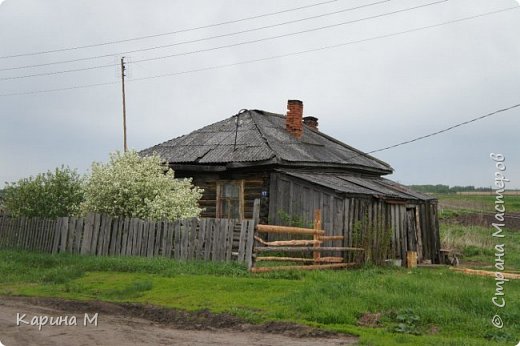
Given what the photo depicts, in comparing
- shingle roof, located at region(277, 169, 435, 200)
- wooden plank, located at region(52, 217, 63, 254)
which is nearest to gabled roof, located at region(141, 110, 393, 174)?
shingle roof, located at region(277, 169, 435, 200)

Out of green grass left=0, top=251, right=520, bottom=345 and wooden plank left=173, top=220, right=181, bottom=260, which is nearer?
green grass left=0, top=251, right=520, bottom=345

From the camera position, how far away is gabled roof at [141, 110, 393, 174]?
19.6 meters

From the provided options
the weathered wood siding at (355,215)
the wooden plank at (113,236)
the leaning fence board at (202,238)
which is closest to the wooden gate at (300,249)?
the weathered wood siding at (355,215)

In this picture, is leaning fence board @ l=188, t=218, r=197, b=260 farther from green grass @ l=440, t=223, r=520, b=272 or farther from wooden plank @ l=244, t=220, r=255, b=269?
green grass @ l=440, t=223, r=520, b=272

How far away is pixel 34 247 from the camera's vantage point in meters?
18.0

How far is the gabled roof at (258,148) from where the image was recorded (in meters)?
19.6

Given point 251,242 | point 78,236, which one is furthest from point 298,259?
point 78,236

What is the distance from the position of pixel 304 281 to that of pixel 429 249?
10568 millimetres

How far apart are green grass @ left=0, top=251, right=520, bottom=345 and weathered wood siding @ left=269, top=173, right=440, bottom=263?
3253 mm

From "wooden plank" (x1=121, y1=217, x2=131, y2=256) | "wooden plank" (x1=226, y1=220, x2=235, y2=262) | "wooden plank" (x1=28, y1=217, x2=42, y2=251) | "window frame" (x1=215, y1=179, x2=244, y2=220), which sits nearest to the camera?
"wooden plank" (x1=226, y1=220, x2=235, y2=262)

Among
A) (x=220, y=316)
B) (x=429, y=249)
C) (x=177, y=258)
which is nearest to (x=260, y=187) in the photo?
(x=177, y=258)

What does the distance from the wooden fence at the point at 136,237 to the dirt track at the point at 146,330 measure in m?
4.24

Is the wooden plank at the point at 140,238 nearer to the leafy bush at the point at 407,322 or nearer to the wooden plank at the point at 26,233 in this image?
the wooden plank at the point at 26,233

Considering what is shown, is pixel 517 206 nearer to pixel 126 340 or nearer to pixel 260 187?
pixel 260 187
